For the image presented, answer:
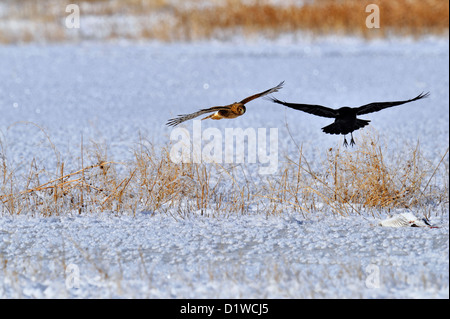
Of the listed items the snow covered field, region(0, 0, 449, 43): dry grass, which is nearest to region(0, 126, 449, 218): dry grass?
the snow covered field

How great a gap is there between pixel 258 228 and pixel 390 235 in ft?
1.87

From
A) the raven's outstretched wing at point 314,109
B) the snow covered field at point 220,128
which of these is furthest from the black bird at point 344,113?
the snow covered field at point 220,128

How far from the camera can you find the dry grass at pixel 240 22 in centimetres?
990

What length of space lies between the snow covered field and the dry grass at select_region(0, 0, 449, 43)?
40cm

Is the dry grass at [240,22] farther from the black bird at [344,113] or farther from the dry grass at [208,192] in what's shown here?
the black bird at [344,113]

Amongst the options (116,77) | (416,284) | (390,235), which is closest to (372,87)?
(116,77)

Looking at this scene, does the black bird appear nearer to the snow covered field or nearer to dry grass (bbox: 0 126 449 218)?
the snow covered field

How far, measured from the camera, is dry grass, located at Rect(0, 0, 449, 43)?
9.90 meters

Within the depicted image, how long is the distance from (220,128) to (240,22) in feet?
17.6

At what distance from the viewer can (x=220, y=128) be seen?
5.49 meters

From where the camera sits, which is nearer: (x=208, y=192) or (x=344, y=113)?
(x=344, y=113)

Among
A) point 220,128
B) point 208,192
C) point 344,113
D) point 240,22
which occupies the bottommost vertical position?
point 208,192

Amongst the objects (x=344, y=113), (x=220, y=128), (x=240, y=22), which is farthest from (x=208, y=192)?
(x=240, y=22)

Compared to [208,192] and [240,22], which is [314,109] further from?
[240,22]
